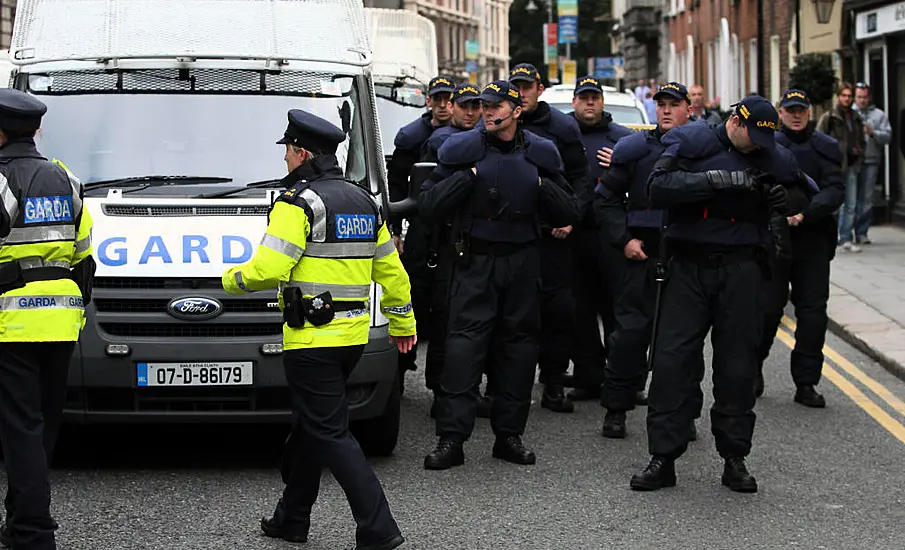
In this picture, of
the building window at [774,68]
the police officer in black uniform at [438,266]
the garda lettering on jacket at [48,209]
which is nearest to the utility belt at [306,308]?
the garda lettering on jacket at [48,209]

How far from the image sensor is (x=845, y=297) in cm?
1561

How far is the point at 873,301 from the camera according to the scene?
→ 50.0ft

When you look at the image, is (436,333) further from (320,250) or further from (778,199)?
(320,250)

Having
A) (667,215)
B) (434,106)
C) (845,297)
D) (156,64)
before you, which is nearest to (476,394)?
(667,215)

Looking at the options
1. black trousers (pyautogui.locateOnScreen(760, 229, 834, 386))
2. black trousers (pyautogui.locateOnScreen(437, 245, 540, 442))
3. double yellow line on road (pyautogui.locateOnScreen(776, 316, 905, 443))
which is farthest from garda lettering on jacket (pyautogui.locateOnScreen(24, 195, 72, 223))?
black trousers (pyautogui.locateOnScreen(760, 229, 834, 386))

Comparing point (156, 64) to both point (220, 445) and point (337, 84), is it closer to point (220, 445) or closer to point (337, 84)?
point (337, 84)

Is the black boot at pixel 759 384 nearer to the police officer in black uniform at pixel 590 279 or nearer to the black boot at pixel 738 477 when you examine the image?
the police officer in black uniform at pixel 590 279

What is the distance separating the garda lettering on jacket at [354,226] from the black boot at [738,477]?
2.28 m

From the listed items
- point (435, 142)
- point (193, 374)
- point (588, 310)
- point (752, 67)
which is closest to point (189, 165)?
point (193, 374)

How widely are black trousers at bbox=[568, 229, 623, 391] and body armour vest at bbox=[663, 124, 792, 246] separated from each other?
235 cm

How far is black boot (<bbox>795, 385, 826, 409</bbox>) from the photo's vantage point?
1042cm

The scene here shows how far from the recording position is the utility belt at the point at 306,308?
653 cm

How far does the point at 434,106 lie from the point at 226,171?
125 inches

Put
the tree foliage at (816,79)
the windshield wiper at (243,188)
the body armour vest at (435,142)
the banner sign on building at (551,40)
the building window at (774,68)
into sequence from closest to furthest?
the windshield wiper at (243,188)
the body armour vest at (435,142)
the tree foliage at (816,79)
the building window at (774,68)
the banner sign on building at (551,40)
